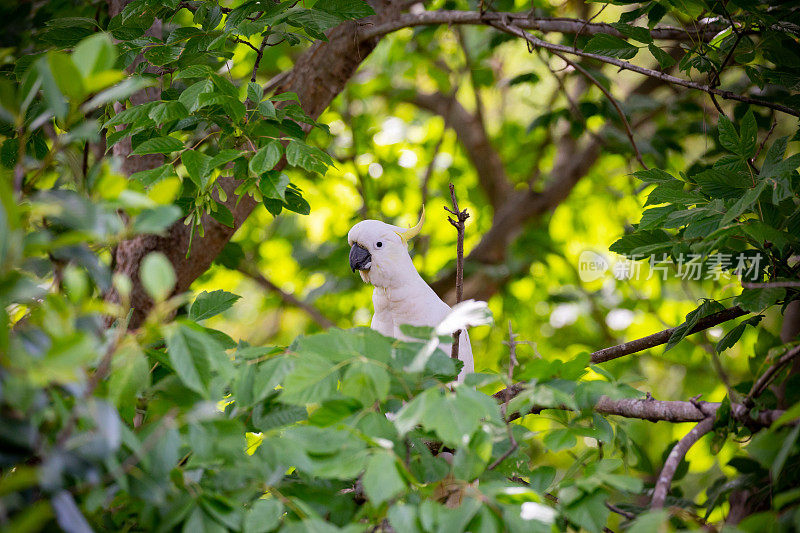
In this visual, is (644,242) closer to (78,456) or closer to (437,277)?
(78,456)

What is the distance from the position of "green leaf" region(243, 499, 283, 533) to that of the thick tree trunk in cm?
131

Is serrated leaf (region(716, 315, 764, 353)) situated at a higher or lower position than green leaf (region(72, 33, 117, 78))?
lower

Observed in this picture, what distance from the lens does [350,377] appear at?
101 centimetres

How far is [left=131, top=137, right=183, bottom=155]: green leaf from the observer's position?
1427mm

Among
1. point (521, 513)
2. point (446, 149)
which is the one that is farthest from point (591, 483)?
point (446, 149)

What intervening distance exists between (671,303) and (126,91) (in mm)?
3655

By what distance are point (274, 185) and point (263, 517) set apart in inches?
30.6

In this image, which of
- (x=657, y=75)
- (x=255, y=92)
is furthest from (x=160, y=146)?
(x=657, y=75)

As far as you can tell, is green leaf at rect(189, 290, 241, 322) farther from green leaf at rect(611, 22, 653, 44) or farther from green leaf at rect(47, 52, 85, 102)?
green leaf at rect(611, 22, 653, 44)

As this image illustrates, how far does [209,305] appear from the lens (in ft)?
4.53

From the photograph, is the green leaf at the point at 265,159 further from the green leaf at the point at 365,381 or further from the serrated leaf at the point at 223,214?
the green leaf at the point at 365,381

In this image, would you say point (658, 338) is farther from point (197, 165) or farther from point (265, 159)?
point (197, 165)

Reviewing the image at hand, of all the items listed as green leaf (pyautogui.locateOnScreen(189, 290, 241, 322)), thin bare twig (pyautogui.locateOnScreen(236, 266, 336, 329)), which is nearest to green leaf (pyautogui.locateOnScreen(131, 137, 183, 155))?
green leaf (pyautogui.locateOnScreen(189, 290, 241, 322))

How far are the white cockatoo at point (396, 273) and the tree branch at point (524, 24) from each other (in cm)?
73
